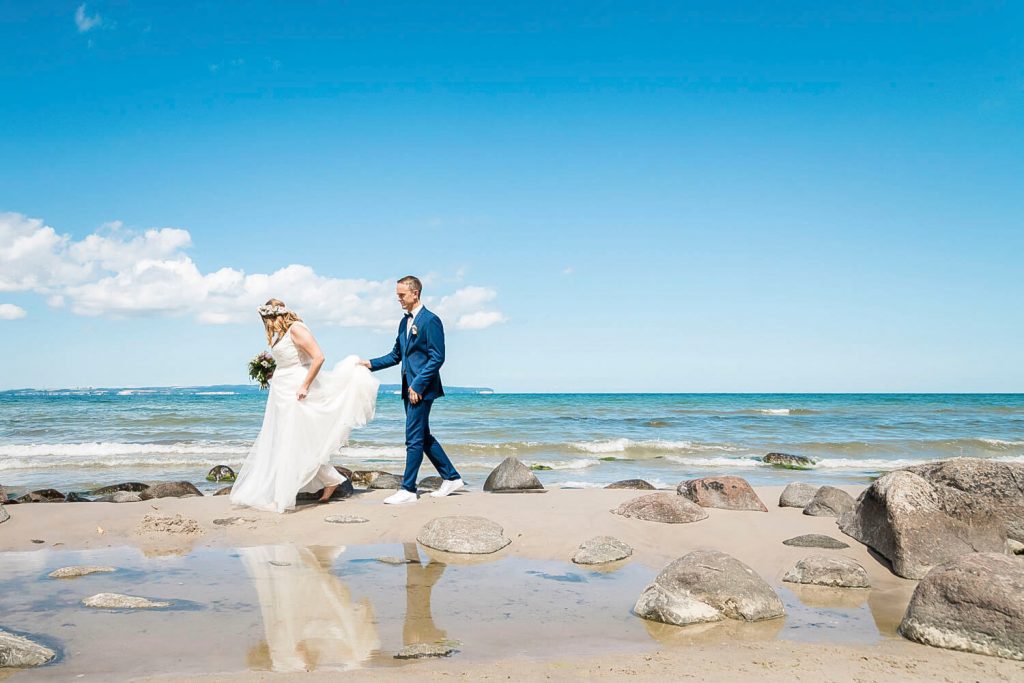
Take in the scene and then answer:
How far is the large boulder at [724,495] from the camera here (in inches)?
321

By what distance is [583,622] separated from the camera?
4352 millimetres

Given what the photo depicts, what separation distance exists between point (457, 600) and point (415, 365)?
152 inches

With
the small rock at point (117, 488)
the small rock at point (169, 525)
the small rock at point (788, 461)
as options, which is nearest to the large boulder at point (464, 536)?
the small rock at point (169, 525)

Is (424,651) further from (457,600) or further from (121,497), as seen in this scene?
(121,497)

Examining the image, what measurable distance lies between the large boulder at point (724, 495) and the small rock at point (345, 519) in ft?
12.6

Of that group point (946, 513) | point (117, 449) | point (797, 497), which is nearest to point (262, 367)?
point (797, 497)

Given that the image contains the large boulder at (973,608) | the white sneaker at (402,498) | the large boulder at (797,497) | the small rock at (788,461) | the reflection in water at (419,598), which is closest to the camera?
the large boulder at (973,608)

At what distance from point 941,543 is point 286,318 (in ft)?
21.8

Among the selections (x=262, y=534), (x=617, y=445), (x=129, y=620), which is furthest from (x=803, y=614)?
(x=617, y=445)

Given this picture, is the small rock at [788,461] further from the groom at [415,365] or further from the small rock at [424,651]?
the small rock at [424,651]

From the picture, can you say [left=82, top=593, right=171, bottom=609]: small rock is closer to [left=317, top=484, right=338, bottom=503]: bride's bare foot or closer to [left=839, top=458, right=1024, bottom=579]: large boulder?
[left=317, top=484, right=338, bottom=503]: bride's bare foot

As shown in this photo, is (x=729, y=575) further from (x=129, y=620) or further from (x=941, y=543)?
(x=129, y=620)

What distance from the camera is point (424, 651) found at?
3.71m

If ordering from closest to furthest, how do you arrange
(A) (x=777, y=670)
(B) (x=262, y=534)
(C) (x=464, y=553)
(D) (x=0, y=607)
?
(A) (x=777, y=670)
(D) (x=0, y=607)
(C) (x=464, y=553)
(B) (x=262, y=534)
